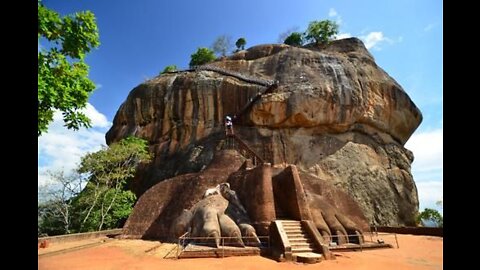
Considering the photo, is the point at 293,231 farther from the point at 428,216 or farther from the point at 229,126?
the point at 428,216

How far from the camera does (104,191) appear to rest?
2133 centimetres

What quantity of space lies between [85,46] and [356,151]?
2614 cm

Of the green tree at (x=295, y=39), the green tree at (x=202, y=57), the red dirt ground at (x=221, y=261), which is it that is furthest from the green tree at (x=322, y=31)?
the red dirt ground at (x=221, y=261)

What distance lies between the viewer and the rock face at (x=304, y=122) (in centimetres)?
2759

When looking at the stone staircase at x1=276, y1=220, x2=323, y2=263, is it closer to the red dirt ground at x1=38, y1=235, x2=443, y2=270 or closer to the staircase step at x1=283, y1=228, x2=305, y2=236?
the staircase step at x1=283, y1=228, x2=305, y2=236

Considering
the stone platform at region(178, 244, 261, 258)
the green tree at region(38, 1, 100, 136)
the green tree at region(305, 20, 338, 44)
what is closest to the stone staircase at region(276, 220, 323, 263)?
the stone platform at region(178, 244, 261, 258)

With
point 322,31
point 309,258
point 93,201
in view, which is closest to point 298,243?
point 309,258

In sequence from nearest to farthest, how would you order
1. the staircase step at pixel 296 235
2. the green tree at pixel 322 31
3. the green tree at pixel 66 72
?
the green tree at pixel 66 72 < the staircase step at pixel 296 235 < the green tree at pixel 322 31

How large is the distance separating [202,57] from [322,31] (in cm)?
1550

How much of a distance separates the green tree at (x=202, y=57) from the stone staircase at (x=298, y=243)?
33863 millimetres

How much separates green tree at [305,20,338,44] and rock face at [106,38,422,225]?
5855mm

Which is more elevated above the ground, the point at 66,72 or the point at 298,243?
the point at 66,72

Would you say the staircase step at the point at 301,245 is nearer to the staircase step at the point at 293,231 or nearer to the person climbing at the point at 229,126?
the staircase step at the point at 293,231

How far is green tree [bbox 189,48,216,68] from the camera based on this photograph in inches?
1670
